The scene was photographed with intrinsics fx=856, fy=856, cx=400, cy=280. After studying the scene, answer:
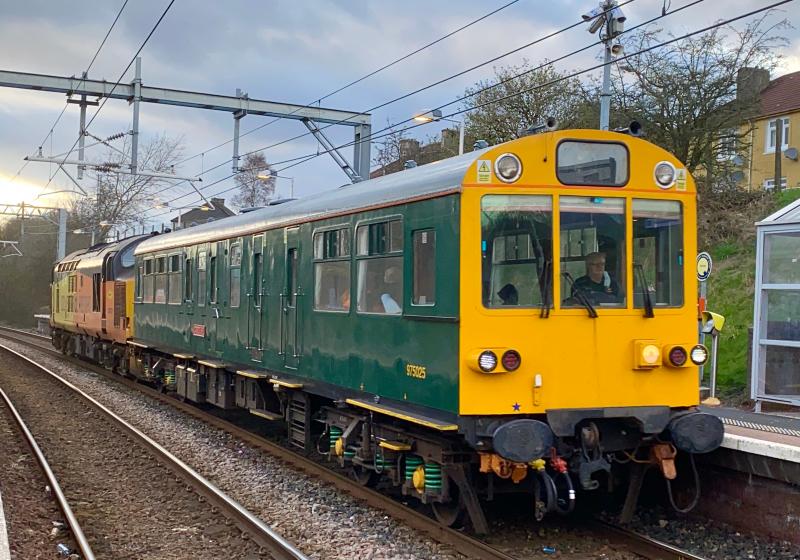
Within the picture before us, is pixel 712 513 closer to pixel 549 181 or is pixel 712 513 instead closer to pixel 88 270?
pixel 549 181

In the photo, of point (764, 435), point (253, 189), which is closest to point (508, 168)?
point (764, 435)

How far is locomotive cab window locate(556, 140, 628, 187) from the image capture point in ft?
23.6

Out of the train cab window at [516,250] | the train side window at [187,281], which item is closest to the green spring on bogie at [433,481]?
the train cab window at [516,250]

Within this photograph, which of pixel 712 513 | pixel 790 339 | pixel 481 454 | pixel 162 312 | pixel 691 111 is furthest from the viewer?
pixel 691 111

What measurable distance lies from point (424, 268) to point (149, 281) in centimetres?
1213

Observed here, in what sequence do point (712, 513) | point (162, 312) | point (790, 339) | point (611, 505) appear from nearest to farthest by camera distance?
1. point (712, 513)
2. point (611, 505)
3. point (790, 339)
4. point (162, 312)

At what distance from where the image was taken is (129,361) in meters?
20.5

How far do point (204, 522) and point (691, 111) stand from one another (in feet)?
60.2

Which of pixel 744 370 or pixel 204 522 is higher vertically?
pixel 744 370

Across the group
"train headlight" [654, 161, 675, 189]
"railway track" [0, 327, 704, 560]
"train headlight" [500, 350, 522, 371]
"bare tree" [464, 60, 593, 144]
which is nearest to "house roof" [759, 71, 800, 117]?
"bare tree" [464, 60, 593, 144]

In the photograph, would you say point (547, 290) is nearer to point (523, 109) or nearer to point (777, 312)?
point (777, 312)

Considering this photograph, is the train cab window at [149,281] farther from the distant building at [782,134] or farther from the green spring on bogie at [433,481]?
the distant building at [782,134]

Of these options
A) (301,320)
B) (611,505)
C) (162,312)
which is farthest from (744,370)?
(162,312)

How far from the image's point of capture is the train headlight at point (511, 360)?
675cm
